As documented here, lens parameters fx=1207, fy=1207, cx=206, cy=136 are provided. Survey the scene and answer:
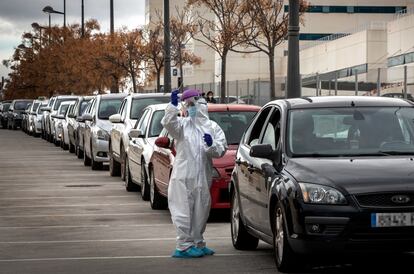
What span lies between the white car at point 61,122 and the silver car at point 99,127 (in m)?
10.9

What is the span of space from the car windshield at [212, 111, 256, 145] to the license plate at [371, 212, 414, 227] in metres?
7.30

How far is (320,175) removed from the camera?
9.84 m

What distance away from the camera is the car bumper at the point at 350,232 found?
31.3ft

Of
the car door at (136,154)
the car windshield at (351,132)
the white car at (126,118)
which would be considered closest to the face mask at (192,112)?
the car windshield at (351,132)

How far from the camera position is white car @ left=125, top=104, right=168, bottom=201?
1903 centimetres

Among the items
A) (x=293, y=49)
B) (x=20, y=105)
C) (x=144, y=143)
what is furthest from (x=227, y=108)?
(x=20, y=105)

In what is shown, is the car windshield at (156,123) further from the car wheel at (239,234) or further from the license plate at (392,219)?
the license plate at (392,219)

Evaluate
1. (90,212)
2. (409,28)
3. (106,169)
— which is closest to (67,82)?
(409,28)

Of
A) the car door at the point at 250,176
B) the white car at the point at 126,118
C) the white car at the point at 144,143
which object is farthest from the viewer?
the white car at the point at 126,118

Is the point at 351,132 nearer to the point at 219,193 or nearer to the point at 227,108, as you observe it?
the point at 219,193

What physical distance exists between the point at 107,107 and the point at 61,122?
600 inches

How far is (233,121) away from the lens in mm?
17141

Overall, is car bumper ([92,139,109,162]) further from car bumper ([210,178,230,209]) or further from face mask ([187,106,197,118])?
face mask ([187,106,197,118])

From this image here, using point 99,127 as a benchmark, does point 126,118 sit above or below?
above
